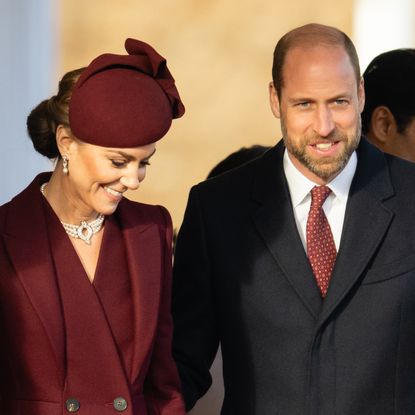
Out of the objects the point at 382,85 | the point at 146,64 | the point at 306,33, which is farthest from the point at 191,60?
the point at 146,64

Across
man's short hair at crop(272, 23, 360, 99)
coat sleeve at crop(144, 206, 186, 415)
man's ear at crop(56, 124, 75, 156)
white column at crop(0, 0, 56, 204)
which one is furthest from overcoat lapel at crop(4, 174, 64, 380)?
white column at crop(0, 0, 56, 204)

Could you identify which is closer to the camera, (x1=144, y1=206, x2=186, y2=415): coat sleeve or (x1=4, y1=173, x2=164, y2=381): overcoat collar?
(x1=4, y1=173, x2=164, y2=381): overcoat collar

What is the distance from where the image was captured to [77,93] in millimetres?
2963

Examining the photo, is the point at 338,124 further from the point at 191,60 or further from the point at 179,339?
the point at 191,60

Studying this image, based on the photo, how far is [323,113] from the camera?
3.27 m

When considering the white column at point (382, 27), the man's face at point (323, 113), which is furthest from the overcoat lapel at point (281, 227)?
the white column at point (382, 27)

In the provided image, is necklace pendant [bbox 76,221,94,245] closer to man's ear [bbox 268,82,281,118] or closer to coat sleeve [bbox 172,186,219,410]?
coat sleeve [bbox 172,186,219,410]

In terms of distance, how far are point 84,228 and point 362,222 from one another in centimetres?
67

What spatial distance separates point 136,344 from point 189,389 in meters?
0.37

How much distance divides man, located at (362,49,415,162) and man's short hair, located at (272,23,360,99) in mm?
646

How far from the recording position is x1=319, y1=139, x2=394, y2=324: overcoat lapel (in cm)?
331

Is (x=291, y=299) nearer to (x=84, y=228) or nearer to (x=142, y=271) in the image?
(x=142, y=271)

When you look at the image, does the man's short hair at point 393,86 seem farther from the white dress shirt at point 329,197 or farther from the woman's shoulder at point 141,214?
the woman's shoulder at point 141,214

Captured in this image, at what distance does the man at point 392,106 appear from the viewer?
13.2 feet
